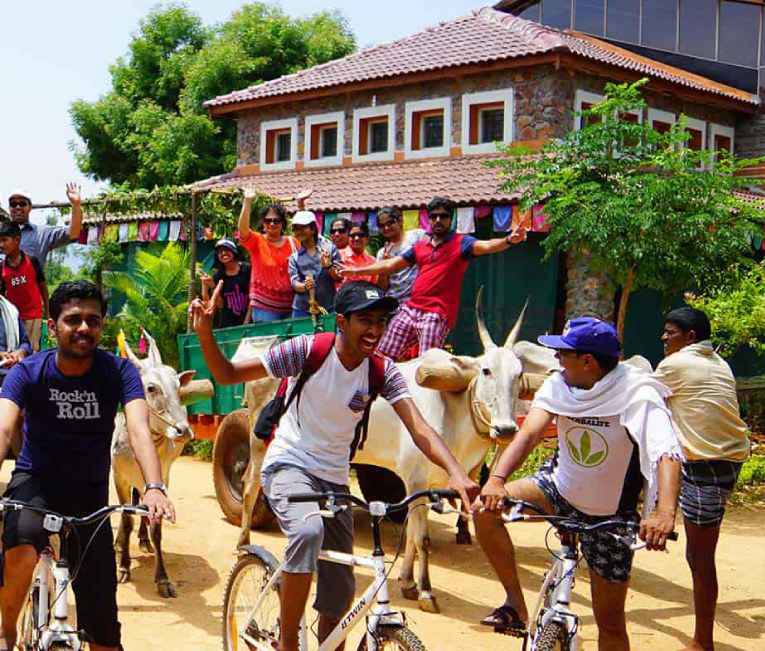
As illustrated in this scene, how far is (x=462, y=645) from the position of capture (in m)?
6.71

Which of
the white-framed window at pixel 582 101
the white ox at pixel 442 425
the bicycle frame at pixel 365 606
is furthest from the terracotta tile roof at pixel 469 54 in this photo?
the bicycle frame at pixel 365 606

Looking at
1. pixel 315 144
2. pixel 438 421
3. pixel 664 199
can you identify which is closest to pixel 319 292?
pixel 438 421

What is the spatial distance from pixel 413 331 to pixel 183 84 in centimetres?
2494

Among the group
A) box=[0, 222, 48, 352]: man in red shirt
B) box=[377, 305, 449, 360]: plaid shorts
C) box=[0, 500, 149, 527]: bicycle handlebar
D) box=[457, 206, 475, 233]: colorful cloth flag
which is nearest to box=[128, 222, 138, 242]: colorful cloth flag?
box=[457, 206, 475, 233]: colorful cloth flag

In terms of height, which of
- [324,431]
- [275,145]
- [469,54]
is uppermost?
[469,54]

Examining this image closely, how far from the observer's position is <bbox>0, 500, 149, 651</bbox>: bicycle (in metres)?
4.23

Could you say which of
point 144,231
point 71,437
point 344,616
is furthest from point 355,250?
point 144,231

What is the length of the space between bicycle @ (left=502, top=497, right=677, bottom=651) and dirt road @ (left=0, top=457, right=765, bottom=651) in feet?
6.46

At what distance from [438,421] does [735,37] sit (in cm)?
1841

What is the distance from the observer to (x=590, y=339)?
497cm

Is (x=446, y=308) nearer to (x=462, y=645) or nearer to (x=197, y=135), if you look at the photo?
(x=462, y=645)

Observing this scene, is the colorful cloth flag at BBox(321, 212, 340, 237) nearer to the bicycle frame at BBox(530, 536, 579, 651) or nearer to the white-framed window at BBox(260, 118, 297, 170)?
the white-framed window at BBox(260, 118, 297, 170)

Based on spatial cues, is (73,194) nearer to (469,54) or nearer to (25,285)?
(25,285)

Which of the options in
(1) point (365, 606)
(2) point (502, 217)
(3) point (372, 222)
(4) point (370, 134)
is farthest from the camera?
(4) point (370, 134)
